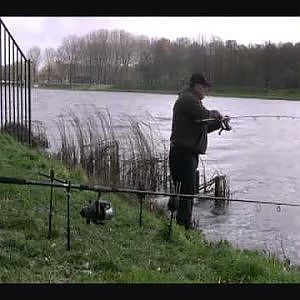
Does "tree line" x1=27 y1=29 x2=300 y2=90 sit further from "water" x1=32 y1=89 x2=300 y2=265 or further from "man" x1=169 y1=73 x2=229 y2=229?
"man" x1=169 y1=73 x2=229 y2=229

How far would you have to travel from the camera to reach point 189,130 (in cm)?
710

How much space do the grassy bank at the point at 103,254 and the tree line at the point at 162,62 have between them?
4226 centimetres

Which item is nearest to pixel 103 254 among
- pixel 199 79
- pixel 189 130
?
pixel 189 130

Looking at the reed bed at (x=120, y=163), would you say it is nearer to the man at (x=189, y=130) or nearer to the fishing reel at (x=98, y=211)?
the man at (x=189, y=130)

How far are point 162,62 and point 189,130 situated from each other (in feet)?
168

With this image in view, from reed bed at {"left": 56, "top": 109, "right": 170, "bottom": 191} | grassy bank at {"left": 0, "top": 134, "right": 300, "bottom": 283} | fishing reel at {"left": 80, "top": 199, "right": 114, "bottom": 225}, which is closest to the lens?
grassy bank at {"left": 0, "top": 134, "right": 300, "bottom": 283}

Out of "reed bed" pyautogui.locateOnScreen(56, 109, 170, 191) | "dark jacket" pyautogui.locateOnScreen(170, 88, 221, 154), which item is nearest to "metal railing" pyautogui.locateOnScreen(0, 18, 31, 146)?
"reed bed" pyautogui.locateOnScreen(56, 109, 170, 191)

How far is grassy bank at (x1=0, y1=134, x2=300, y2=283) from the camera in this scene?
15.0ft

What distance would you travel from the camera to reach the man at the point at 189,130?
7.00 m

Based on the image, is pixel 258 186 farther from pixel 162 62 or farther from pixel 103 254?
pixel 162 62

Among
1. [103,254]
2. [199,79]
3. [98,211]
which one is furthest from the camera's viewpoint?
[199,79]

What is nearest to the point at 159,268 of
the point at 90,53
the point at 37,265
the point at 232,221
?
the point at 37,265
